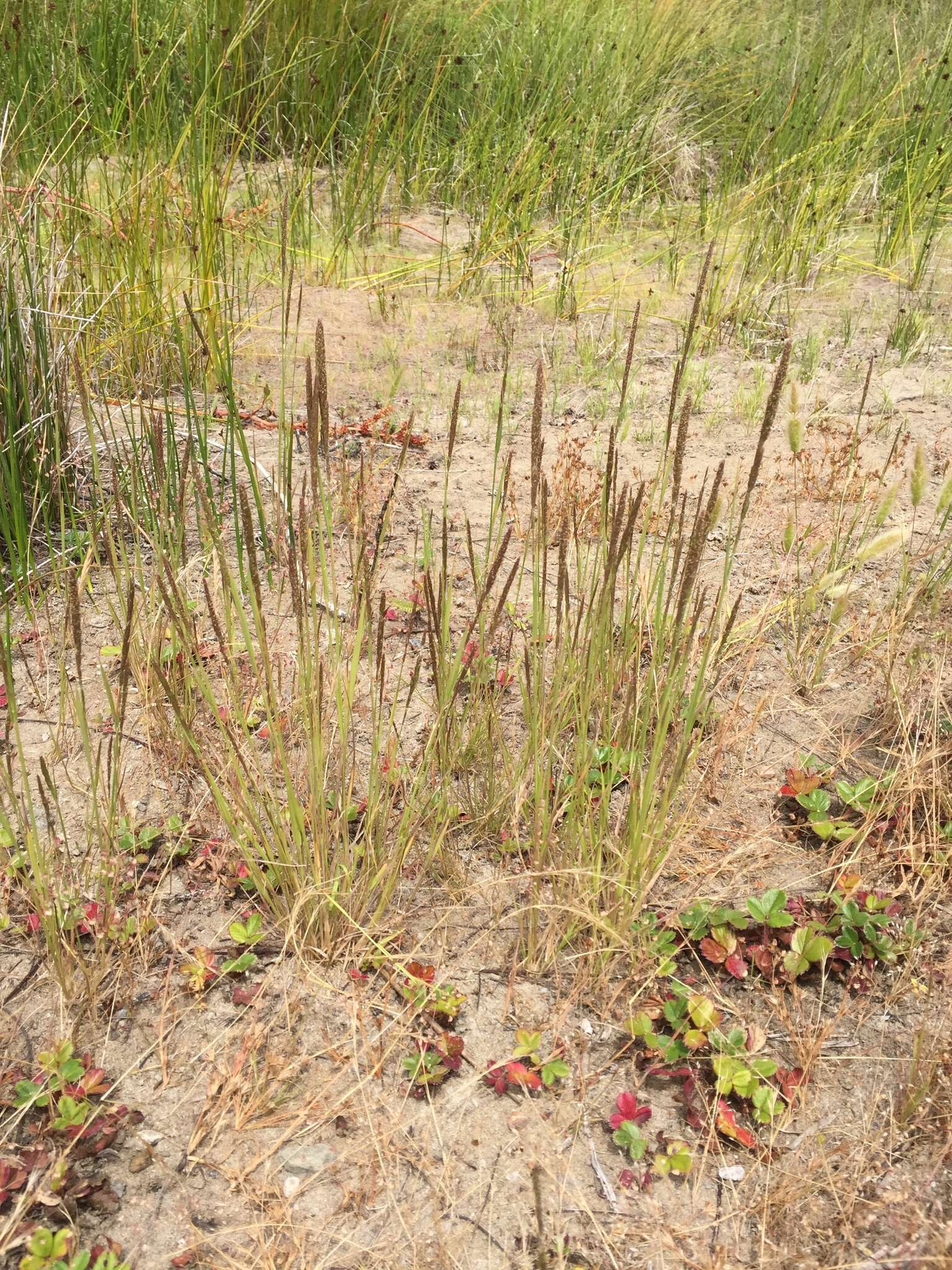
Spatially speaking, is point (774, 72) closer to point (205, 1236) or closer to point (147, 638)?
point (147, 638)

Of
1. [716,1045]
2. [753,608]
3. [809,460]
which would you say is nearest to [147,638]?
[716,1045]

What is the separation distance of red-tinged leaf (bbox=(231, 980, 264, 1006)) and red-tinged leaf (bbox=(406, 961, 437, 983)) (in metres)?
0.23

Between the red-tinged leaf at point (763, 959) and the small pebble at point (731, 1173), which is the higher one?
the red-tinged leaf at point (763, 959)

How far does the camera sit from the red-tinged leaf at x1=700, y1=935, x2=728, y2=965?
155cm

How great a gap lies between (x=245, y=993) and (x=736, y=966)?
2.56 ft

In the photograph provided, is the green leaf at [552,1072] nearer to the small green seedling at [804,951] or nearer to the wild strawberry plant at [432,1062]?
the wild strawberry plant at [432,1062]

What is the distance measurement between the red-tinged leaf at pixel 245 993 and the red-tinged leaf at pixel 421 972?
8.9 inches

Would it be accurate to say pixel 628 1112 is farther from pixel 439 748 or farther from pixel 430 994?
pixel 439 748

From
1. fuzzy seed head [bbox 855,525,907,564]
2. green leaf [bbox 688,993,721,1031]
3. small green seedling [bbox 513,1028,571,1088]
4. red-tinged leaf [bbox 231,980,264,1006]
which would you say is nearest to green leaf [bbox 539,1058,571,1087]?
small green seedling [bbox 513,1028,571,1088]

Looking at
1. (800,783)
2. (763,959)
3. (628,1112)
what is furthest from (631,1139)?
(800,783)

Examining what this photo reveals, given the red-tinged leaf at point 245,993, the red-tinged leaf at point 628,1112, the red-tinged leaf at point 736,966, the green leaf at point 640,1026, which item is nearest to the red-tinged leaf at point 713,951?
the red-tinged leaf at point 736,966

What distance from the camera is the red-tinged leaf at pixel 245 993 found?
1.46 metres

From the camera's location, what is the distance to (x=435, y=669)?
1485 mm

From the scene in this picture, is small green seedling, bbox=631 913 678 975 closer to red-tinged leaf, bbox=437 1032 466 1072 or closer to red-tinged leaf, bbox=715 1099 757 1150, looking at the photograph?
red-tinged leaf, bbox=715 1099 757 1150
